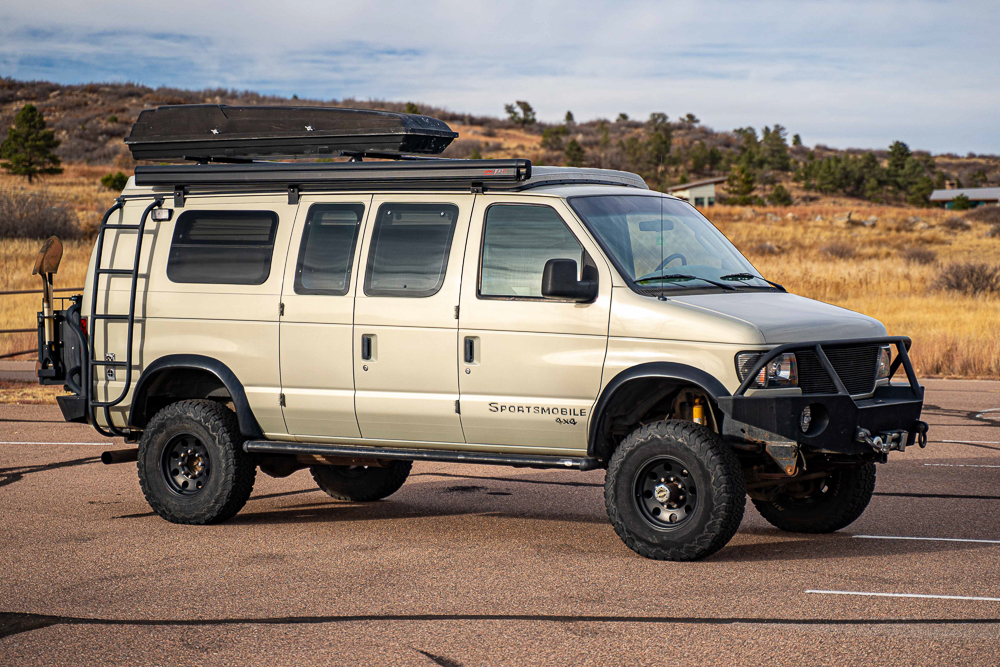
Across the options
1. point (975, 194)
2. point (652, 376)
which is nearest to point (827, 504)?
point (652, 376)

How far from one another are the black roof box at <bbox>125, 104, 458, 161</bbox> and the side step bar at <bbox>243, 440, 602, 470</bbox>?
222 cm

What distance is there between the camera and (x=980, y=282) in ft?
107

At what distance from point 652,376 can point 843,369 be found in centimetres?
121

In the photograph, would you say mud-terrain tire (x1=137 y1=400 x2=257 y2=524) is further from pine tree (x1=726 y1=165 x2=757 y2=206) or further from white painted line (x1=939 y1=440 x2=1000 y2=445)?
pine tree (x1=726 y1=165 x2=757 y2=206)

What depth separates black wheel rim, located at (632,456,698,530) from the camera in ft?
22.8

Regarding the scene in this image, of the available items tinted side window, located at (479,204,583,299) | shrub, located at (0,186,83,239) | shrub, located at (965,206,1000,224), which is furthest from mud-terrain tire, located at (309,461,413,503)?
Answer: shrub, located at (965,206,1000,224)

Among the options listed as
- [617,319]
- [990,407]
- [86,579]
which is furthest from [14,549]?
[990,407]

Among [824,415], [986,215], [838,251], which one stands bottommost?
[824,415]

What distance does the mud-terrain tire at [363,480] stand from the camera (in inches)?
365

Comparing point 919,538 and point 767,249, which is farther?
point 767,249

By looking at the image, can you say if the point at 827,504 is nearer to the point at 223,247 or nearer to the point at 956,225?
the point at 223,247

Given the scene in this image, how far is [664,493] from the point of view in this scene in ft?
22.9

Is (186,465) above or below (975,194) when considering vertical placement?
below

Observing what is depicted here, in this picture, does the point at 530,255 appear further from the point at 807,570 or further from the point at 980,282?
the point at 980,282
